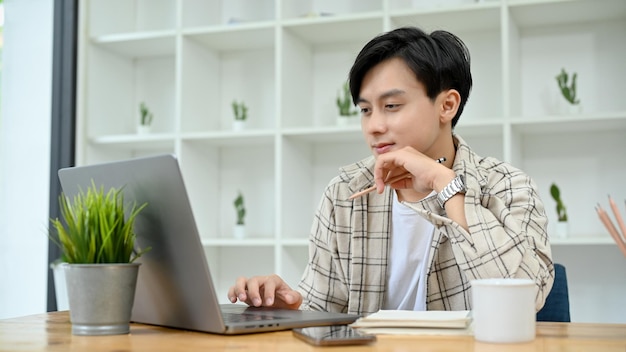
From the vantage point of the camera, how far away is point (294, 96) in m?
3.08

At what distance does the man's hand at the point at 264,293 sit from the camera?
1.41m

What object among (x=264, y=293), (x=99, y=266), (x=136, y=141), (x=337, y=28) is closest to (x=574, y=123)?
(x=337, y=28)

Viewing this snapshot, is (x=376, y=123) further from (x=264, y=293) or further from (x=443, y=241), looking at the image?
(x=264, y=293)

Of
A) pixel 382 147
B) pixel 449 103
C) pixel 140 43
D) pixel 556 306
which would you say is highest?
pixel 140 43

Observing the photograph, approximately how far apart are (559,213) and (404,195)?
1176mm

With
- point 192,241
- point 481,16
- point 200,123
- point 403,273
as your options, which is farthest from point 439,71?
point 200,123

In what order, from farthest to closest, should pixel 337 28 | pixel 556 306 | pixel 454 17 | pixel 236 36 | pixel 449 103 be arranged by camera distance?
pixel 236 36
pixel 337 28
pixel 454 17
pixel 449 103
pixel 556 306

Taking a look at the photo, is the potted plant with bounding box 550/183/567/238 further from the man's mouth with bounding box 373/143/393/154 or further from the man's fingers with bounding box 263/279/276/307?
the man's fingers with bounding box 263/279/276/307

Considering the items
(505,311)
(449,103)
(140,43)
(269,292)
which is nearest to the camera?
(505,311)

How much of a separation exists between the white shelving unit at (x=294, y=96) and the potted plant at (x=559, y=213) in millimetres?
96

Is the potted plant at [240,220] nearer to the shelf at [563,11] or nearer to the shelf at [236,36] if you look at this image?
the shelf at [236,36]

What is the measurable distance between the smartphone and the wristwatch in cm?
46

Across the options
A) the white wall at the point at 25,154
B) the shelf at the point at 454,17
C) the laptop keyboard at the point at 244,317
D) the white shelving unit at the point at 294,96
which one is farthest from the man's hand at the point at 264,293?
the white wall at the point at 25,154

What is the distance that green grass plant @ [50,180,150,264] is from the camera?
1079mm
